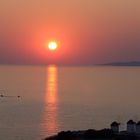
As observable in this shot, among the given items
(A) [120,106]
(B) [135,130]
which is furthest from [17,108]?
(B) [135,130]

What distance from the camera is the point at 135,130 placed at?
173 ft

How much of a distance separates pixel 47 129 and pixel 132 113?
82.5 feet

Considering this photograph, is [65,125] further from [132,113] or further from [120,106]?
[120,106]

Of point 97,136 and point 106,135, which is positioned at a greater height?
point 106,135

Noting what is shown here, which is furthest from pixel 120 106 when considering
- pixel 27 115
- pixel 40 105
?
pixel 27 115

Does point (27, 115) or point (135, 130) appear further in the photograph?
point (27, 115)

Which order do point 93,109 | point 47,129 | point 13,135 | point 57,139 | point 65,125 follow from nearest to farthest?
point 57,139 < point 13,135 < point 47,129 < point 65,125 < point 93,109

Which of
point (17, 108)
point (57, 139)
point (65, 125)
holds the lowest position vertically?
point (57, 139)

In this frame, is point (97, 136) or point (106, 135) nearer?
point (97, 136)

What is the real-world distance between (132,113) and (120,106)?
15.0 meters

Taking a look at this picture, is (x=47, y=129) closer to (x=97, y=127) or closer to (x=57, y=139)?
(x=97, y=127)

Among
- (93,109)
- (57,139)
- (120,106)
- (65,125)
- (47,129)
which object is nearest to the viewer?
(57,139)

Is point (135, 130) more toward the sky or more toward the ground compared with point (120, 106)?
more toward the ground

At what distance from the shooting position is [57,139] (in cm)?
5050
